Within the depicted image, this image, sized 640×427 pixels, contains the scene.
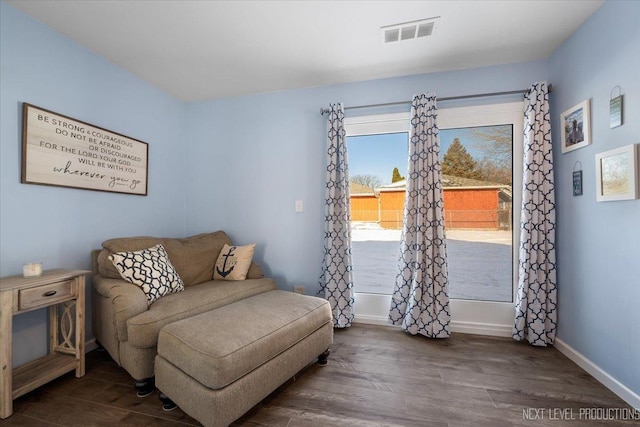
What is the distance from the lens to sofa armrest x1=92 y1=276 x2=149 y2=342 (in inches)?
67.1

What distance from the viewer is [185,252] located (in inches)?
101

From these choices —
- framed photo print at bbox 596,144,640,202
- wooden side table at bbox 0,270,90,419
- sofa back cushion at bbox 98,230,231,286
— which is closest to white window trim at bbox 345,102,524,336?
framed photo print at bbox 596,144,640,202

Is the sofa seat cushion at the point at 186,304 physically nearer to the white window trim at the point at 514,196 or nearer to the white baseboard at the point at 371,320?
the white baseboard at the point at 371,320

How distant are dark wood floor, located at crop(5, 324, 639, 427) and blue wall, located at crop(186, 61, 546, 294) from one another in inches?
46.3

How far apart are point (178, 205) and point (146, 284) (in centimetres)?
148

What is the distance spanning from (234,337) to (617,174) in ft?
8.08

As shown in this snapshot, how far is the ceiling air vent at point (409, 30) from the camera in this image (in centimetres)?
198

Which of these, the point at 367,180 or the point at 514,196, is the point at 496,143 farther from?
the point at 367,180

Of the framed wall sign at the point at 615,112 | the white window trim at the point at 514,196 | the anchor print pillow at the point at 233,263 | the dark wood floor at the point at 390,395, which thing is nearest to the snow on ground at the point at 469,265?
the white window trim at the point at 514,196

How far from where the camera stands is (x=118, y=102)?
2.53 metres

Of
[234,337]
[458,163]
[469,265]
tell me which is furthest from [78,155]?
[469,265]

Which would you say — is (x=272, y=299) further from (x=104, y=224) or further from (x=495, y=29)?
(x=495, y=29)

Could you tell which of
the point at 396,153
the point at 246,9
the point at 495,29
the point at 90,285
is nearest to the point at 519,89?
the point at 495,29

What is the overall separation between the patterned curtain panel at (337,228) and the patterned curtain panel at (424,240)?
1.64ft
